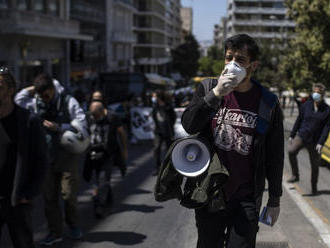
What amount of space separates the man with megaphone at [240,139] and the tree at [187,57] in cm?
9011

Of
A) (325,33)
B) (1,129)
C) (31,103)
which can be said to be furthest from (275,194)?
(325,33)

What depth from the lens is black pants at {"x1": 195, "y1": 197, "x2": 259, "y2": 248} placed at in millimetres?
3072

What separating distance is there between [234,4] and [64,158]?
346 feet

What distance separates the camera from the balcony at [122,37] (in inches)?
2191

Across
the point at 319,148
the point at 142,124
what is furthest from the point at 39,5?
the point at 319,148

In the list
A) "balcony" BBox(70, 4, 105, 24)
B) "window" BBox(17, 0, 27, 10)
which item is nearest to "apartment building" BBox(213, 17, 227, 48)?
"balcony" BBox(70, 4, 105, 24)

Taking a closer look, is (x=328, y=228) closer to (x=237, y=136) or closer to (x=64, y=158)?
(x=64, y=158)

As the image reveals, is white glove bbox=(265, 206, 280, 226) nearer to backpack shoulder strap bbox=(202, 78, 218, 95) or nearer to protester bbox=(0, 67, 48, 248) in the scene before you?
backpack shoulder strap bbox=(202, 78, 218, 95)

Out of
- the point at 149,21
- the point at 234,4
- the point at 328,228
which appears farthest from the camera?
the point at 234,4

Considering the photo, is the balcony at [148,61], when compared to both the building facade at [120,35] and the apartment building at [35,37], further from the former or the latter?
the apartment building at [35,37]

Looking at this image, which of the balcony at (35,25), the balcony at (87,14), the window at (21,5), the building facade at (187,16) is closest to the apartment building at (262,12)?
the balcony at (87,14)

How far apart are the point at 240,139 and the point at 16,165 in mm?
→ 1622

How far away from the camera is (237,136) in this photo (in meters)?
3.08

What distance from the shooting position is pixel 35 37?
2983 centimetres
